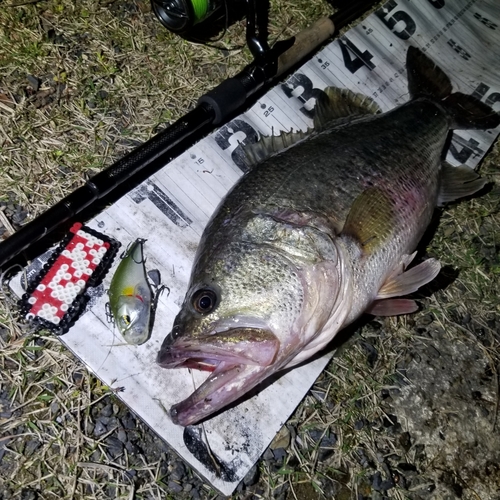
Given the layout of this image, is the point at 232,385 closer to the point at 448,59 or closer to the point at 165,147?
the point at 165,147

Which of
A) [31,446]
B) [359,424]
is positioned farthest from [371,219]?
[31,446]

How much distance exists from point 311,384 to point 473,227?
5.69 ft

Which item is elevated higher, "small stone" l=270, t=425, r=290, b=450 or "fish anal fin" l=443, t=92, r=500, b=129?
"fish anal fin" l=443, t=92, r=500, b=129

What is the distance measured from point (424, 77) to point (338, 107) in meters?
0.88

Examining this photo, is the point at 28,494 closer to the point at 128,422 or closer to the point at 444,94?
the point at 128,422

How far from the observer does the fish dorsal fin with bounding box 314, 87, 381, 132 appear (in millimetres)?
3293

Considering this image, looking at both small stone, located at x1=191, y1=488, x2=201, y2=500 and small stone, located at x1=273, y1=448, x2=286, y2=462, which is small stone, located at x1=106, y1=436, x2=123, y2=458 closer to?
small stone, located at x1=191, y1=488, x2=201, y2=500

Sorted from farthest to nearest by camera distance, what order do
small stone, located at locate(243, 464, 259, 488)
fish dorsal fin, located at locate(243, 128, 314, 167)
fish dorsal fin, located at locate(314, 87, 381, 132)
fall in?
1. fish dorsal fin, located at locate(314, 87, 381, 132)
2. fish dorsal fin, located at locate(243, 128, 314, 167)
3. small stone, located at locate(243, 464, 259, 488)

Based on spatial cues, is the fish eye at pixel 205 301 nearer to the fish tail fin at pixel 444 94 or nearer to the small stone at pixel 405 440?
the small stone at pixel 405 440

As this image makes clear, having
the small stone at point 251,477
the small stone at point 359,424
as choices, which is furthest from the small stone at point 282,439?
the small stone at point 359,424

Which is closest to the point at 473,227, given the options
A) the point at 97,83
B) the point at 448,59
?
the point at 448,59

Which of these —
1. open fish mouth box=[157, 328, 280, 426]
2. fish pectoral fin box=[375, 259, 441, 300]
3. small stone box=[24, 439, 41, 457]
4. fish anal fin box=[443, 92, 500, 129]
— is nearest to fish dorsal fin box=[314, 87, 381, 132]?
fish anal fin box=[443, 92, 500, 129]

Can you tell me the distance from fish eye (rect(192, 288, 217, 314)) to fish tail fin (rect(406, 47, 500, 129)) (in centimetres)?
224

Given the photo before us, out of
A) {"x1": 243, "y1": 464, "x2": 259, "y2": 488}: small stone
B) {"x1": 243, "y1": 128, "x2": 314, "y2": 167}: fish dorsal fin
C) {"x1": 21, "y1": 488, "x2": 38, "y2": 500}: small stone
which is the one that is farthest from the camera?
{"x1": 243, "y1": 128, "x2": 314, "y2": 167}: fish dorsal fin
